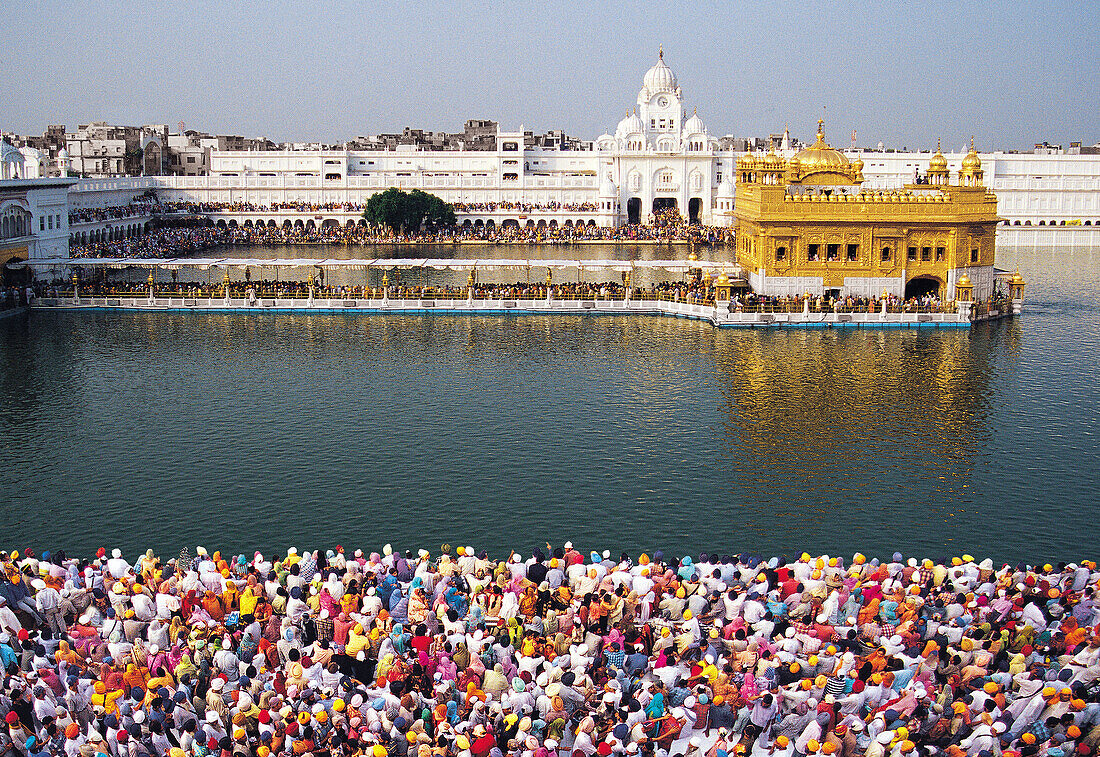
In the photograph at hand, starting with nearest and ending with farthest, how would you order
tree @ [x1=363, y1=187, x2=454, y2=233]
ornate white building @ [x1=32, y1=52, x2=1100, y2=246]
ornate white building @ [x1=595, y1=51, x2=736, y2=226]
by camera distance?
tree @ [x1=363, y1=187, x2=454, y2=233]
ornate white building @ [x1=32, y1=52, x2=1100, y2=246]
ornate white building @ [x1=595, y1=51, x2=736, y2=226]

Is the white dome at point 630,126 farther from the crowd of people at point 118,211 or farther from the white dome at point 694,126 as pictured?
the crowd of people at point 118,211

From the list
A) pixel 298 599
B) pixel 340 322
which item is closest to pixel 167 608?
pixel 298 599

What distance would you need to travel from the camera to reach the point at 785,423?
82.1 ft

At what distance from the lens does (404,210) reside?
8038cm

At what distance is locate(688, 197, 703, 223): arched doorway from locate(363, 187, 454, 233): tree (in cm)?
2105

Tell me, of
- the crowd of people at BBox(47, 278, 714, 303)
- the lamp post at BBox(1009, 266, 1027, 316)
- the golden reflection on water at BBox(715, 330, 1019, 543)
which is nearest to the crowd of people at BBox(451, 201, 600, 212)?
the crowd of people at BBox(47, 278, 714, 303)

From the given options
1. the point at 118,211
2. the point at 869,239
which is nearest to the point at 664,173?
the point at 118,211

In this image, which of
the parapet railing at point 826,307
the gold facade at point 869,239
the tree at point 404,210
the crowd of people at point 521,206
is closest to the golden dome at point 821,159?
the gold facade at point 869,239

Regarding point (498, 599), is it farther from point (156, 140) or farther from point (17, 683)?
point (156, 140)

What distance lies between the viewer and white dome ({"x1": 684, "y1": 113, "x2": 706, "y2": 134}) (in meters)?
92.5

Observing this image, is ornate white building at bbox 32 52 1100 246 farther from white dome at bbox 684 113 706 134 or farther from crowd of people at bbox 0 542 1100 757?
crowd of people at bbox 0 542 1100 757

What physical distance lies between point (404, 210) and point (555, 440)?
5949cm

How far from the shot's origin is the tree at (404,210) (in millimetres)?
79938

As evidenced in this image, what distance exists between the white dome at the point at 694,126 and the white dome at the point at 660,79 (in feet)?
13.2
